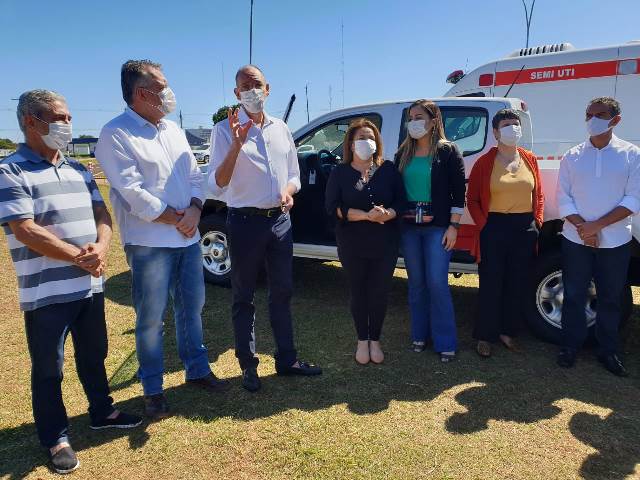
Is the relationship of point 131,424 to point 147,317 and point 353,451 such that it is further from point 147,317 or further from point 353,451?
point 353,451

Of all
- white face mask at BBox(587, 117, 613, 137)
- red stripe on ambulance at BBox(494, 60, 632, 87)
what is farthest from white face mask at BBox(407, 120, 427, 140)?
red stripe on ambulance at BBox(494, 60, 632, 87)

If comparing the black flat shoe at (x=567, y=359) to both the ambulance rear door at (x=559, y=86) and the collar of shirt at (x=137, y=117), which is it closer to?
the collar of shirt at (x=137, y=117)

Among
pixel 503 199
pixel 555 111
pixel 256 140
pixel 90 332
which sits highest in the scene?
pixel 555 111

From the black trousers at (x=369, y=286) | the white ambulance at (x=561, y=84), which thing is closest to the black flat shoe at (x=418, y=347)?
the black trousers at (x=369, y=286)

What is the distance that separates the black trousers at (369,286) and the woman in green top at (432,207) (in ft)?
0.73

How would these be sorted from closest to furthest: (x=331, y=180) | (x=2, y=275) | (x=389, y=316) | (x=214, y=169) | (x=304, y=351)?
(x=214, y=169) → (x=331, y=180) → (x=304, y=351) → (x=389, y=316) → (x=2, y=275)

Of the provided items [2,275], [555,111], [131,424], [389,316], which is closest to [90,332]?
[131,424]

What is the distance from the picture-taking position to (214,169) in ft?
9.93

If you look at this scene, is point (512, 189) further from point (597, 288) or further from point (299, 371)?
point (299, 371)

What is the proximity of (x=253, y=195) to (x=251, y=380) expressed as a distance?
1210mm

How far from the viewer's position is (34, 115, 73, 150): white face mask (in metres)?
2.44

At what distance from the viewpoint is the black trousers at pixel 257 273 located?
3145mm

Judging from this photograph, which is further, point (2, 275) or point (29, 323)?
point (2, 275)

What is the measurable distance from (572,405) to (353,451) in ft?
4.77
